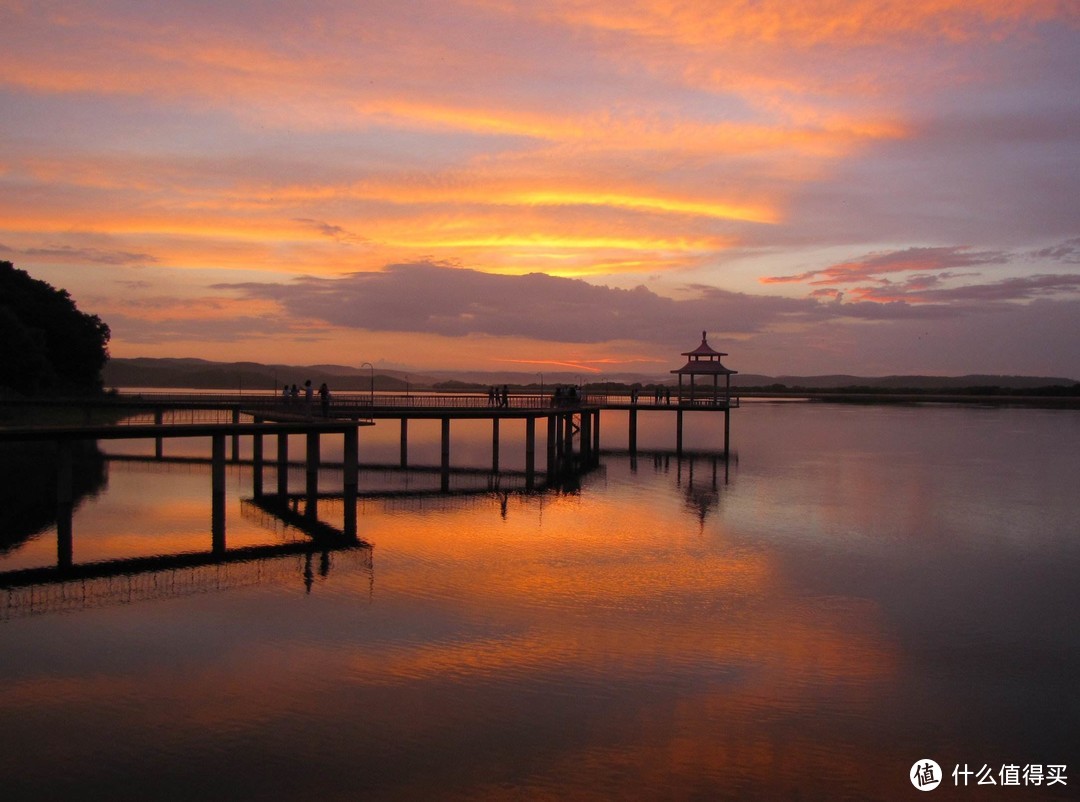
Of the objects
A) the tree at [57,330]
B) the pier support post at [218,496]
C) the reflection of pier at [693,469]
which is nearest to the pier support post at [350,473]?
the pier support post at [218,496]

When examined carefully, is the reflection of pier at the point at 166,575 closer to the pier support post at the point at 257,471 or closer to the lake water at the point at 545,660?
the lake water at the point at 545,660

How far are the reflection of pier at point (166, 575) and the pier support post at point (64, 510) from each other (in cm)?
98

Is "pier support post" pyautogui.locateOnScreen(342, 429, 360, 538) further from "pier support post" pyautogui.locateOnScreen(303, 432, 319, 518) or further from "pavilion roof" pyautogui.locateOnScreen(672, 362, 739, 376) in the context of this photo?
"pavilion roof" pyautogui.locateOnScreen(672, 362, 739, 376)

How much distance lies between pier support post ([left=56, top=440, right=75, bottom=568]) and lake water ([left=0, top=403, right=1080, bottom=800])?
0.37 m

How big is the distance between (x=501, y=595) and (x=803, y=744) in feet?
23.7

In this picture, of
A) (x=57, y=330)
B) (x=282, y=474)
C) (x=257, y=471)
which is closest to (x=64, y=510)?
(x=282, y=474)

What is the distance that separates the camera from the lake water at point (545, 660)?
31.9ft

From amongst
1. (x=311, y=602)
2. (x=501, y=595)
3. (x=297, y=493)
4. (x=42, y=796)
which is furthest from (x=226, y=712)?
(x=297, y=493)

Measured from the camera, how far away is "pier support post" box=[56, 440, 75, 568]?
1930cm

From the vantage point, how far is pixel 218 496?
22781 millimetres

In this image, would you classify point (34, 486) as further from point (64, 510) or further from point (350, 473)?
point (350, 473)

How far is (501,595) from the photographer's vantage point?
16547 mm

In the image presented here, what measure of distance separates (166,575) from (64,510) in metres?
5.57

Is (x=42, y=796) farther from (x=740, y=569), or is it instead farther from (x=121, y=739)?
(x=740, y=569)
